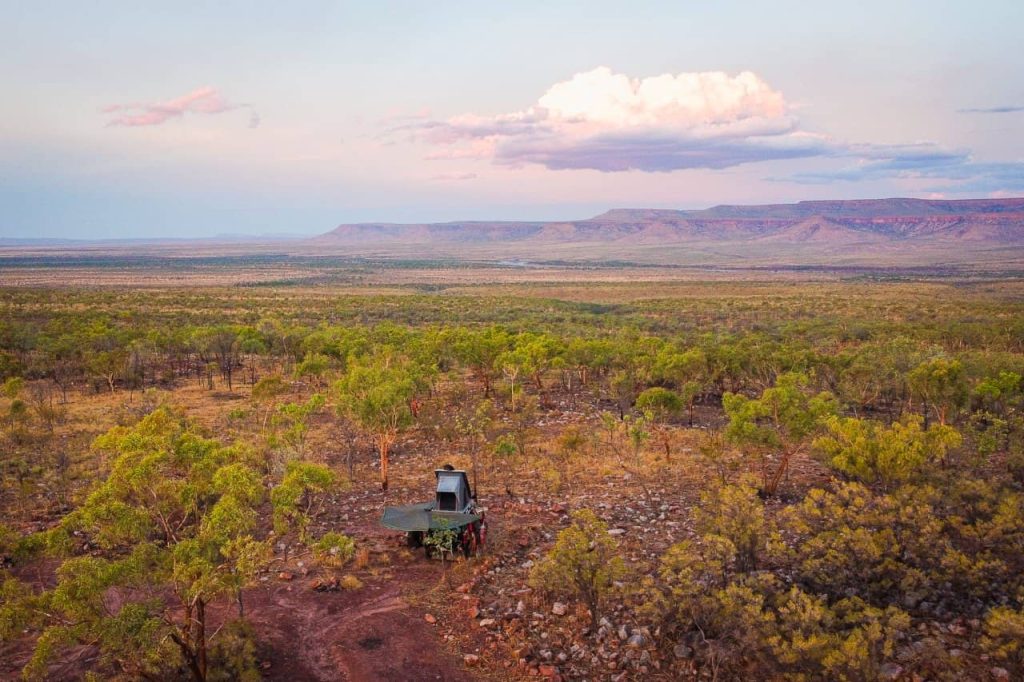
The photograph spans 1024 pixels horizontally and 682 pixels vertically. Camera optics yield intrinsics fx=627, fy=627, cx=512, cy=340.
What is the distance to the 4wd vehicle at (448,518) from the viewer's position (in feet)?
45.1

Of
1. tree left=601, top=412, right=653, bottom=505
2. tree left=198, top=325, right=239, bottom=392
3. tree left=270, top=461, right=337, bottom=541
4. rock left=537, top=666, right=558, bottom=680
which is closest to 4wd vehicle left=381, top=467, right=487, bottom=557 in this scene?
tree left=270, top=461, right=337, bottom=541

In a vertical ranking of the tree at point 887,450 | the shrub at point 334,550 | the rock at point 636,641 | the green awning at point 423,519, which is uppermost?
the tree at point 887,450

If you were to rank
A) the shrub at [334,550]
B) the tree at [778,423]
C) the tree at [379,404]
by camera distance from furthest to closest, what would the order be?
1. the tree at [379,404]
2. the tree at [778,423]
3. the shrub at [334,550]

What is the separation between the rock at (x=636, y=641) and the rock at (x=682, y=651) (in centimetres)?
56

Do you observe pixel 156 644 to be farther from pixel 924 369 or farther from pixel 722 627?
pixel 924 369

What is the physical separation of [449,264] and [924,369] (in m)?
159

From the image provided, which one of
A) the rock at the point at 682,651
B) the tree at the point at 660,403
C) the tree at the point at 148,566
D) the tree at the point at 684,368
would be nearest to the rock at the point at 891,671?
the rock at the point at 682,651

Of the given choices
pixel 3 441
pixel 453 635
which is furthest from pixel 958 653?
pixel 3 441

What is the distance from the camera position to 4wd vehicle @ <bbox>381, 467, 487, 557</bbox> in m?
13.8

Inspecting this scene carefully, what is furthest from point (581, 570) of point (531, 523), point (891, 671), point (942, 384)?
point (942, 384)

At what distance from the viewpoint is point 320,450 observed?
22.3m

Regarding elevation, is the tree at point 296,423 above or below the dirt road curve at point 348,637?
above

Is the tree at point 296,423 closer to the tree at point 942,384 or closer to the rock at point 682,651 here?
the rock at point 682,651

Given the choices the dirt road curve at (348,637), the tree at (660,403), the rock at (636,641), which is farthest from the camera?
the tree at (660,403)
